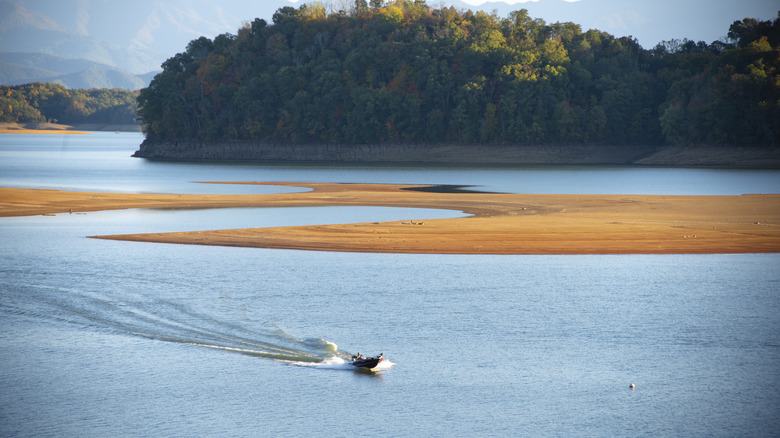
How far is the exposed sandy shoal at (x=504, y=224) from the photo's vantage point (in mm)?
27219

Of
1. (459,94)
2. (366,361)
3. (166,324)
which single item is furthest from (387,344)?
(459,94)

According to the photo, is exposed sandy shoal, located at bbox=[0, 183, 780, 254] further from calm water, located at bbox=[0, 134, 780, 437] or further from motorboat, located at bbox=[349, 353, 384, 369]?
motorboat, located at bbox=[349, 353, 384, 369]

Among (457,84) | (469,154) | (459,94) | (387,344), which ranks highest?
(457,84)

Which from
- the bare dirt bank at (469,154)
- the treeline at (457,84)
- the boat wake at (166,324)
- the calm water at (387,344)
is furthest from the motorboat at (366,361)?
the treeline at (457,84)

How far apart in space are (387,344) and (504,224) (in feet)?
62.8

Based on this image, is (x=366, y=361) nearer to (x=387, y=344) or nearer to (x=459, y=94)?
(x=387, y=344)

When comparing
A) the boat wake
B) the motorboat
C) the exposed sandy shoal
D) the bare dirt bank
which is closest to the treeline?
the bare dirt bank

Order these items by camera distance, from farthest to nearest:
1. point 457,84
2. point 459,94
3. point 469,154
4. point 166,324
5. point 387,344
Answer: point 457,84
point 459,94
point 469,154
point 166,324
point 387,344

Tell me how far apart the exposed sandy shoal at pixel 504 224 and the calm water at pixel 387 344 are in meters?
2.50

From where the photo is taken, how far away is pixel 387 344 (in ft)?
48.2

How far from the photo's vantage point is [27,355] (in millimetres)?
13930

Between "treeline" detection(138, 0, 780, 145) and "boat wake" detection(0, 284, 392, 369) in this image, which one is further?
"treeline" detection(138, 0, 780, 145)

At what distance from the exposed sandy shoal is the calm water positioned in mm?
2504

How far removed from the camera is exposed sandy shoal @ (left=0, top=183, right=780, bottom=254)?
89.3ft
